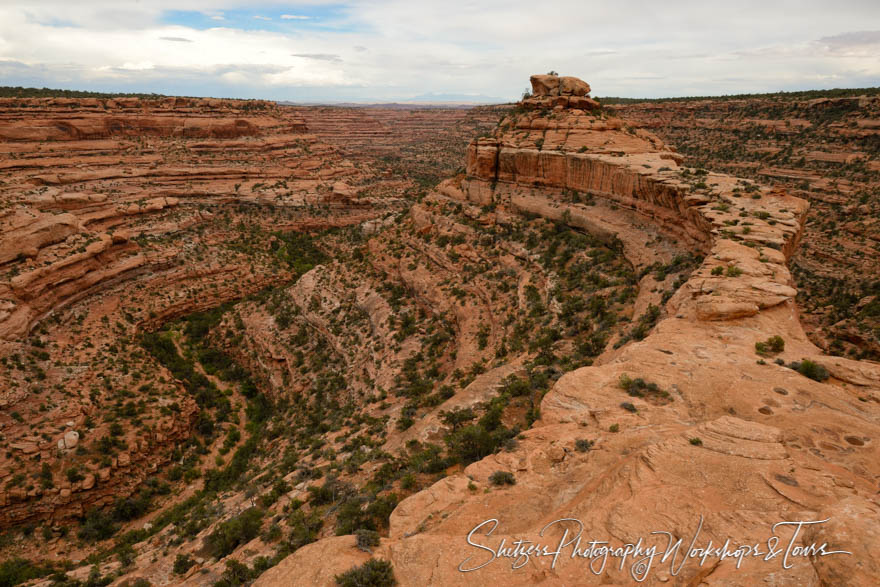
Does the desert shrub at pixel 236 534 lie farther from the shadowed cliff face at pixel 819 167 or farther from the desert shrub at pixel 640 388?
the shadowed cliff face at pixel 819 167

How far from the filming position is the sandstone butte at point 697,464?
631cm

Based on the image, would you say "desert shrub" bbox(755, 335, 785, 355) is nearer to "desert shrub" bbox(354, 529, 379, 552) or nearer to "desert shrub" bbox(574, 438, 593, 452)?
"desert shrub" bbox(574, 438, 593, 452)

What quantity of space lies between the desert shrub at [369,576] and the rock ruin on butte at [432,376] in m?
0.06

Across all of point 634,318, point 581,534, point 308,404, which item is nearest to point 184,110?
point 308,404

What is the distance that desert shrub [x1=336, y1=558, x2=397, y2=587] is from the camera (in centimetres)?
722

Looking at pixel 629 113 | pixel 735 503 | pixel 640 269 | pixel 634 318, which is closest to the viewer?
pixel 735 503

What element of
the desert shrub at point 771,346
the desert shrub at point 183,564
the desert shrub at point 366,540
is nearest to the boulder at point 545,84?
the desert shrub at point 771,346

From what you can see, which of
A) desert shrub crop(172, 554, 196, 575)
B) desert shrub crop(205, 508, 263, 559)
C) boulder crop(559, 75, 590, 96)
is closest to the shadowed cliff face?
boulder crop(559, 75, 590, 96)

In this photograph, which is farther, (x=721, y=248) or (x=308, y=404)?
(x=308, y=404)

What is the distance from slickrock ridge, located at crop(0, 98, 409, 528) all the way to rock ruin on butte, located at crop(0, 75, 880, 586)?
198 mm

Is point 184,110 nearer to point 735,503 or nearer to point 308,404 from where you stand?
point 308,404

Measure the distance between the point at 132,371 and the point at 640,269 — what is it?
106ft

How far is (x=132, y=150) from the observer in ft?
180

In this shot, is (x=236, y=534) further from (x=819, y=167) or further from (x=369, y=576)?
(x=819, y=167)
